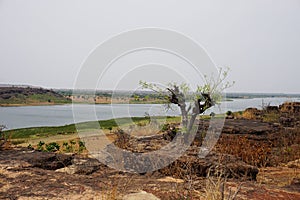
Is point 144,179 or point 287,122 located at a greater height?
point 144,179

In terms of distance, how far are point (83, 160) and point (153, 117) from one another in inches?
278

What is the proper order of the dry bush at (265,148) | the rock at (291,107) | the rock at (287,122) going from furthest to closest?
the rock at (291,107), the rock at (287,122), the dry bush at (265,148)

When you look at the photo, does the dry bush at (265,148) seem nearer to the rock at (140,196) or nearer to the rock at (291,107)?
the rock at (140,196)

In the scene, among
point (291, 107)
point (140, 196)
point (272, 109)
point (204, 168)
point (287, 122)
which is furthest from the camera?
point (291, 107)

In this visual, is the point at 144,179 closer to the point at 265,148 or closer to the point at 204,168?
the point at 204,168

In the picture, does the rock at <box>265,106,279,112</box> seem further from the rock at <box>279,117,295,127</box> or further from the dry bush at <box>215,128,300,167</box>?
the dry bush at <box>215,128,300,167</box>

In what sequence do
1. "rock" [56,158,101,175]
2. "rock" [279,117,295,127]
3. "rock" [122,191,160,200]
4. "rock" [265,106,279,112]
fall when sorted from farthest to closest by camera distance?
"rock" [265,106,279,112] < "rock" [279,117,295,127] < "rock" [56,158,101,175] < "rock" [122,191,160,200]

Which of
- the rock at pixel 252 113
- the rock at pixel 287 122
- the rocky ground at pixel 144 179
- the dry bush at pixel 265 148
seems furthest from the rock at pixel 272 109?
the rocky ground at pixel 144 179

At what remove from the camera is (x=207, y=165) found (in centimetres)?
484

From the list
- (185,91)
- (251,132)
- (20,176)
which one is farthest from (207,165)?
(251,132)

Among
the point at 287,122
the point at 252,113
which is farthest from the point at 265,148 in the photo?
the point at 252,113

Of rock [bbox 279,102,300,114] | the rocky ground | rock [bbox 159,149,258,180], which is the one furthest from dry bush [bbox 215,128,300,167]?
rock [bbox 279,102,300,114]

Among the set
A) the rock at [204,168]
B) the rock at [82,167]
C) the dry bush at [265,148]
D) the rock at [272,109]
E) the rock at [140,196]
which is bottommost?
the dry bush at [265,148]

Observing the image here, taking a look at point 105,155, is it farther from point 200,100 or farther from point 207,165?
point 200,100
